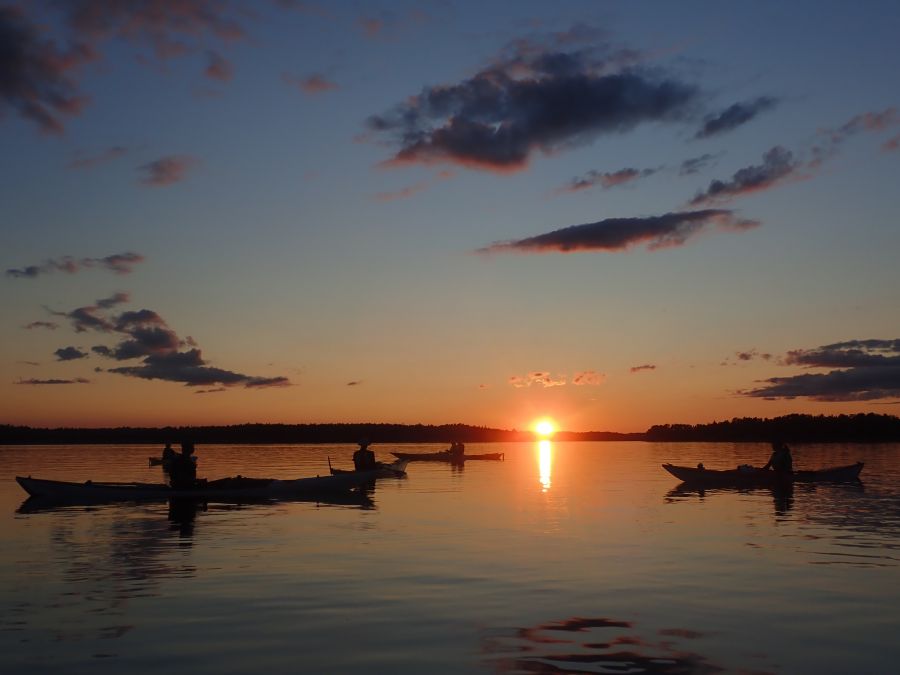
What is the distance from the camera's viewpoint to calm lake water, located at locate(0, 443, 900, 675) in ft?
39.7

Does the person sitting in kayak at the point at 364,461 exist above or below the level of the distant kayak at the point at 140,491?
above

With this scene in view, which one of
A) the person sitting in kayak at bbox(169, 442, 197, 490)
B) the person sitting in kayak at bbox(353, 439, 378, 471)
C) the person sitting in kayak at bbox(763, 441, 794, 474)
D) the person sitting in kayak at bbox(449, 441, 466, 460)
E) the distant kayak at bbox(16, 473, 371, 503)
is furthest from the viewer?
the person sitting in kayak at bbox(449, 441, 466, 460)

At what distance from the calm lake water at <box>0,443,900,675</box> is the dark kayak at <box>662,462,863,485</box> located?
12.4 m

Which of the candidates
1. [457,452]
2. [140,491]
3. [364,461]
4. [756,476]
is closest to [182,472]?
[140,491]

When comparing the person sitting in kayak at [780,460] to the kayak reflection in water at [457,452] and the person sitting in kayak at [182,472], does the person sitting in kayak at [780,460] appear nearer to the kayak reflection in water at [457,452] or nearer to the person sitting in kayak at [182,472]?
the person sitting in kayak at [182,472]

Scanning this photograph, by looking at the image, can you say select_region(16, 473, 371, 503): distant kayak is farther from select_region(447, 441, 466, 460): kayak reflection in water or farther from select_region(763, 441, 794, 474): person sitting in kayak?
select_region(447, 441, 466, 460): kayak reflection in water

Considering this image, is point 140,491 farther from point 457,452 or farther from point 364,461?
point 457,452

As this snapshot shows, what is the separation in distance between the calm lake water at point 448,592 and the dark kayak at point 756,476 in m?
12.4

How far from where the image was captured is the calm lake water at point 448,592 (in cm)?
1209

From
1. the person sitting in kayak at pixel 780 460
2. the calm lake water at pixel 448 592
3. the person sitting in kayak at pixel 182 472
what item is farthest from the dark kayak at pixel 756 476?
the person sitting in kayak at pixel 182 472

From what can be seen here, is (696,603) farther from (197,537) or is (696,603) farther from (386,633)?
(197,537)

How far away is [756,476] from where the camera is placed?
46.1 metres

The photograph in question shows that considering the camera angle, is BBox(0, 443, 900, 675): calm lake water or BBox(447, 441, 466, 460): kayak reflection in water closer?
BBox(0, 443, 900, 675): calm lake water

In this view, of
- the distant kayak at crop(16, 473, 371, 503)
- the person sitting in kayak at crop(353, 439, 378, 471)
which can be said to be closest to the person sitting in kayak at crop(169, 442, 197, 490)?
the distant kayak at crop(16, 473, 371, 503)
